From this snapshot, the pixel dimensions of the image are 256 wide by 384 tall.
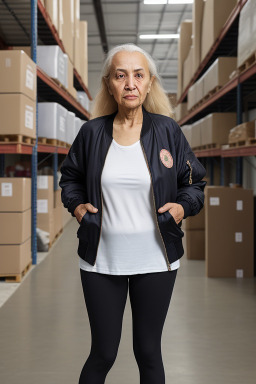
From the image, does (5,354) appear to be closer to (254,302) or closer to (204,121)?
(254,302)

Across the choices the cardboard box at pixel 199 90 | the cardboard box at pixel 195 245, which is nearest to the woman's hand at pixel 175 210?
the cardboard box at pixel 195 245

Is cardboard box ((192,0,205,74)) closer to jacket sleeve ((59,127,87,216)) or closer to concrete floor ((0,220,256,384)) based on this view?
concrete floor ((0,220,256,384))

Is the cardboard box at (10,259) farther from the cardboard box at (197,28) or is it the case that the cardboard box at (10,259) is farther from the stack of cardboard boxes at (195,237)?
the cardboard box at (197,28)

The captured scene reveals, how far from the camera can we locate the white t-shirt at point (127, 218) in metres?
1.57

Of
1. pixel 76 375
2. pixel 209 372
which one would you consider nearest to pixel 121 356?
pixel 76 375

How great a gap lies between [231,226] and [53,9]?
389 cm

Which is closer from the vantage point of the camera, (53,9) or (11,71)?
(11,71)

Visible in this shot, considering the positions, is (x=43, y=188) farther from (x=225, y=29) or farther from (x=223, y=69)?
(x=225, y=29)

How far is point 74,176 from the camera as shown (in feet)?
5.67

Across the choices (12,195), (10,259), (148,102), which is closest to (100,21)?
(12,195)

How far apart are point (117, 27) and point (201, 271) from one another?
10.9 m

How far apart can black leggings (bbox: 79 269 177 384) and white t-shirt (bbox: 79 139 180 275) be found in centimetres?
4

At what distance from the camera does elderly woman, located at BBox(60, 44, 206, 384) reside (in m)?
1.58

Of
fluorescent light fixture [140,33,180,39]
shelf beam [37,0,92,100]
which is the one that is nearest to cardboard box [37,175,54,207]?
shelf beam [37,0,92,100]
